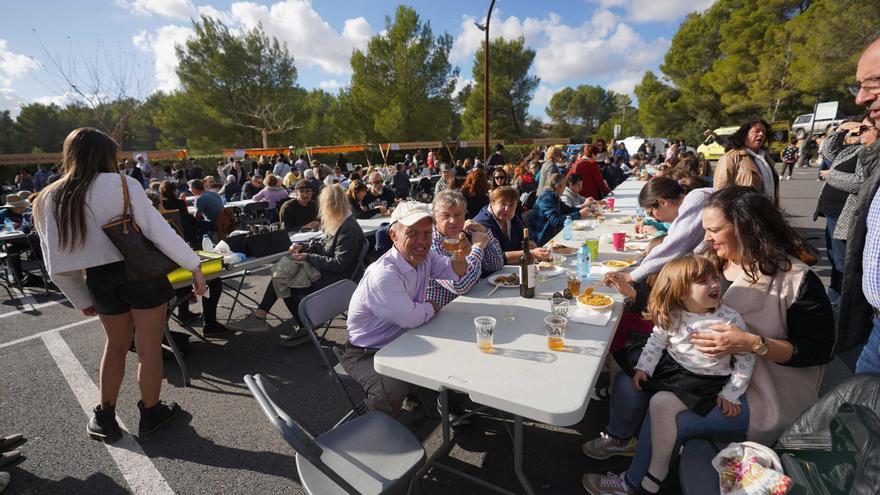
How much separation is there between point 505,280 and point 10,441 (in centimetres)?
344

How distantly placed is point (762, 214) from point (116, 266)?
3.58m

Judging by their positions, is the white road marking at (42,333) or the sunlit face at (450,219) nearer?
the sunlit face at (450,219)

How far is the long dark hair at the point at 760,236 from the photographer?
68.8 inches

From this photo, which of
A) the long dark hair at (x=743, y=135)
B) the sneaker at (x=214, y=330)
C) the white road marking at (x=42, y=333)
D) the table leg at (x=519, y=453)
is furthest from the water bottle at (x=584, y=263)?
the white road marking at (x=42, y=333)

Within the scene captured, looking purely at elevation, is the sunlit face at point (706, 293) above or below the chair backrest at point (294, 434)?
above

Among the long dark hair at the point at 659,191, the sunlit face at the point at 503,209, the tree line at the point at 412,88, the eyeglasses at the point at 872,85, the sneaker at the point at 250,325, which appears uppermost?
the tree line at the point at 412,88

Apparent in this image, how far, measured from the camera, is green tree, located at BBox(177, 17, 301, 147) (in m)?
29.3

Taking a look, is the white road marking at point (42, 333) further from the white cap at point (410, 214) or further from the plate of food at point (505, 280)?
the plate of food at point (505, 280)

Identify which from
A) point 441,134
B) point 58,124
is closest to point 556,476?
point 441,134

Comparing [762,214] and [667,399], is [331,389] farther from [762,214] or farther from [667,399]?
[762,214]

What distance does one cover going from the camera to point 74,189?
2.15 meters

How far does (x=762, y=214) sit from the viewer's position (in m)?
1.82

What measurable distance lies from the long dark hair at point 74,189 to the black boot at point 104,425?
1.18 m

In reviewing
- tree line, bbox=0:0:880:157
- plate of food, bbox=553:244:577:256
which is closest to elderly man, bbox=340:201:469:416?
plate of food, bbox=553:244:577:256
